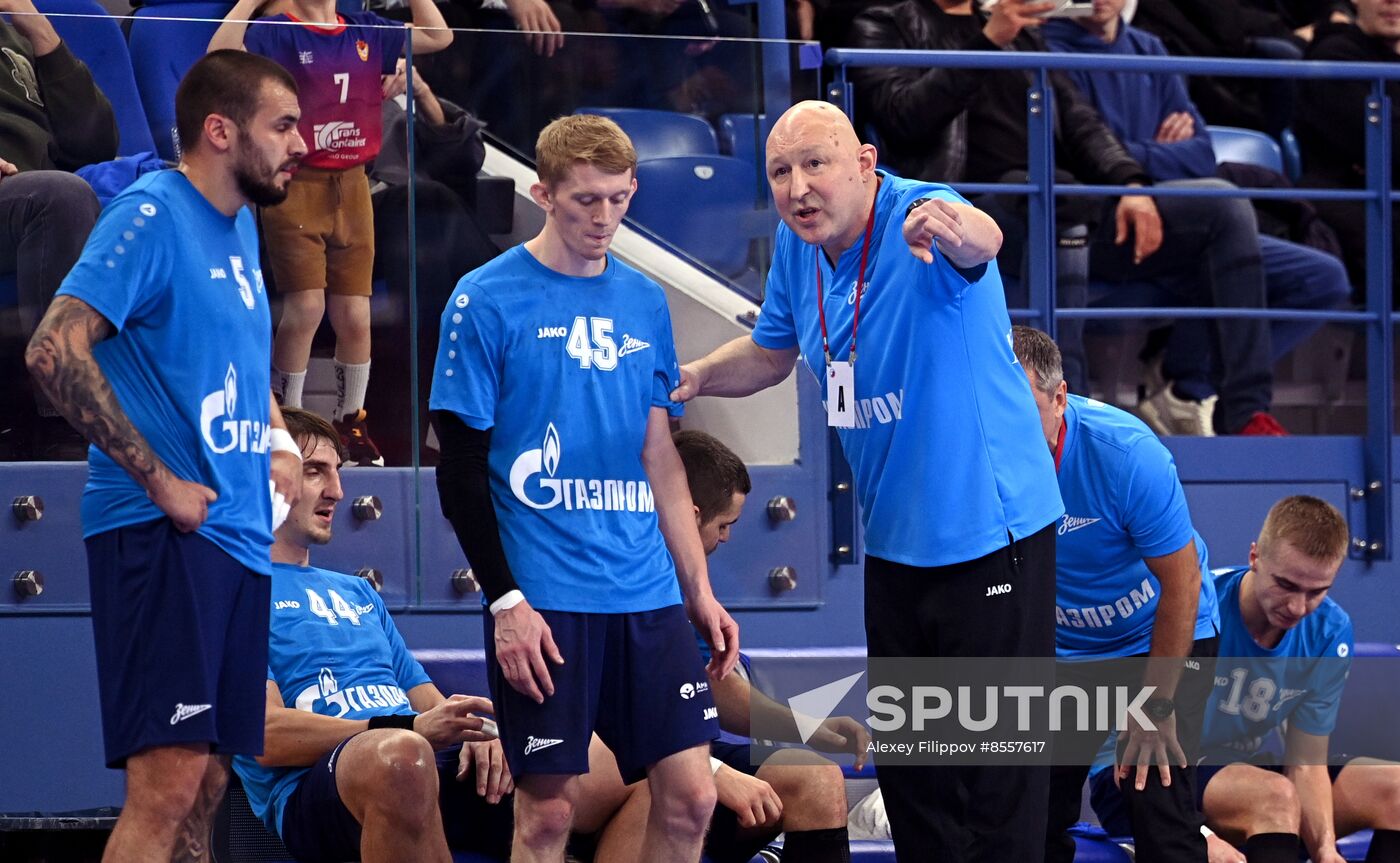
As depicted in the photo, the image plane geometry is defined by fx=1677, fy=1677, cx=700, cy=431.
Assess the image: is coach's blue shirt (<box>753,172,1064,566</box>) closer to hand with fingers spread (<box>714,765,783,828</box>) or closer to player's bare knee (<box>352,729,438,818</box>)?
hand with fingers spread (<box>714,765,783,828</box>)

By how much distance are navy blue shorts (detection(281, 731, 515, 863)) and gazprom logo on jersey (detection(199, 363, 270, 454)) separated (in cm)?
90

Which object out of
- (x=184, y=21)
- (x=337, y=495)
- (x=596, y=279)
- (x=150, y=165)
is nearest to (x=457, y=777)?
(x=337, y=495)

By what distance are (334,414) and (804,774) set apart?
1.61 m

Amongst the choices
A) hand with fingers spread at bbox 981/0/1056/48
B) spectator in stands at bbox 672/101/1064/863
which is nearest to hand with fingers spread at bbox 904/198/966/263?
spectator in stands at bbox 672/101/1064/863

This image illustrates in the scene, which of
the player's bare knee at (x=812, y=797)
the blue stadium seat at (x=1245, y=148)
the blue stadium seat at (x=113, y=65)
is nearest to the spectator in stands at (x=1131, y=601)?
the player's bare knee at (x=812, y=797)

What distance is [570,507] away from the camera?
3545mm

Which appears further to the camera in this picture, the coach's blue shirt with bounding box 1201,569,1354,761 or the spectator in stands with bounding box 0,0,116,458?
the coach's blue shirt with bounding box 1201,569,1354,761

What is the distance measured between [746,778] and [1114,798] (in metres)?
1.16

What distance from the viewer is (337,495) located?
171 inches

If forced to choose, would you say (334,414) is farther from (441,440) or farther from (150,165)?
(441,440)

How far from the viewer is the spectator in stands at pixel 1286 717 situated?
458 cm

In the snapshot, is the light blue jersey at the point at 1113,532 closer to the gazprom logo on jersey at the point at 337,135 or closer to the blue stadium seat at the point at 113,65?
the gazprom logo on jersey at the point at 337,135

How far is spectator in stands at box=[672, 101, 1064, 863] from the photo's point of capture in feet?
11.3

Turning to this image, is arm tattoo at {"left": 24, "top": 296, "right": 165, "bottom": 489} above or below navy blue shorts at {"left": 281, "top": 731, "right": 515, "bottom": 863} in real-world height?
above
